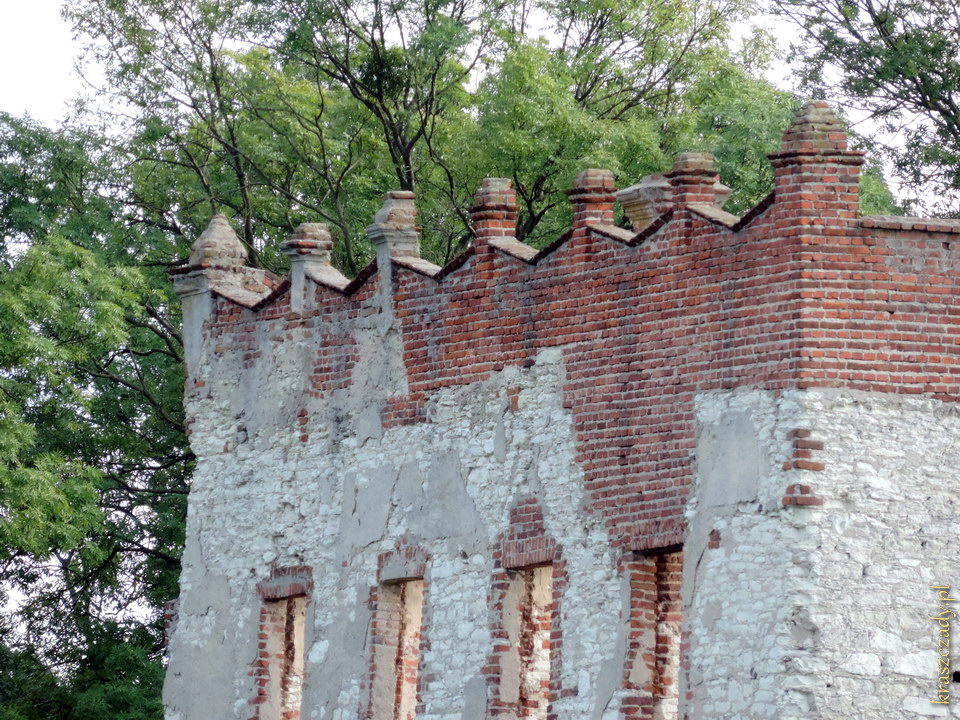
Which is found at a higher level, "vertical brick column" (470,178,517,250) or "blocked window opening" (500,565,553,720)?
"vertical brick column" (470,178,517,250)

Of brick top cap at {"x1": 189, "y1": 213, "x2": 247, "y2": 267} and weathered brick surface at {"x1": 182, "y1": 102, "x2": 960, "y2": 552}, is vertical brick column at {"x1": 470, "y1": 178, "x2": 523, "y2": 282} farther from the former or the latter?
brick top cap at {"x1": 189, "y1": 213, "x2": 247, "y2": 267}

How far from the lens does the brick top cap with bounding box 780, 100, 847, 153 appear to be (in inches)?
656

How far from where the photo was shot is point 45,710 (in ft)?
96.4

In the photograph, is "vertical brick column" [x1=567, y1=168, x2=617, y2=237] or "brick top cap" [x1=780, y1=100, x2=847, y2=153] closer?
"brick top cap" [x1=780, y1=100, x2=847, y2=153]

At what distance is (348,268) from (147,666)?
532 centimetres

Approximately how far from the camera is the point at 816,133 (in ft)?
54.7

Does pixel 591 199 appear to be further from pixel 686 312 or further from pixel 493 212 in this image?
pixel 686 312

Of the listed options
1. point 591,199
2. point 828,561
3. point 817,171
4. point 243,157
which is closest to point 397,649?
point 591,199

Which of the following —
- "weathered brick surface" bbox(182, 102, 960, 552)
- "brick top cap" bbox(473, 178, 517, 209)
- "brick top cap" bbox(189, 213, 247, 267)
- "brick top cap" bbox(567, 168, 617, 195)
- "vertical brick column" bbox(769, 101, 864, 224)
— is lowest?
"weathered brick surface" bbox(182, 102, 960, 552)

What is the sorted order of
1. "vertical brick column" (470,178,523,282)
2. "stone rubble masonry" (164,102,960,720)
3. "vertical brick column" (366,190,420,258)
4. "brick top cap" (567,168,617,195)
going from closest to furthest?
"stone rubble masonry" (164,102,960,720) → "brick top cap" (567,168,617,195) → "vertical brick column" (470,178,523,282) → "vertical brick column" (366,190,420,258)

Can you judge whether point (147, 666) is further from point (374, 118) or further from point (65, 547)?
point (374, 118)

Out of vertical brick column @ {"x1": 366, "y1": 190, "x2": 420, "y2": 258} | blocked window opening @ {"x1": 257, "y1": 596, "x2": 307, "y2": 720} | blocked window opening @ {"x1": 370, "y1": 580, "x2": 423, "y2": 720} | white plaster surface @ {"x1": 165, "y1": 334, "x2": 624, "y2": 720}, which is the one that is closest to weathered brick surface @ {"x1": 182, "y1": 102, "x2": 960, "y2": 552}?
white plaster surface @ {"x1": 165, "y1": 334, "x2": 624, "y2": 720}

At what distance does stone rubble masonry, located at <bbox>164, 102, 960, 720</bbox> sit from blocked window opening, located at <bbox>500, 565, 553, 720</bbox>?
0.10 feet

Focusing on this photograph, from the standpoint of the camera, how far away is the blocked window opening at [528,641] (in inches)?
712
